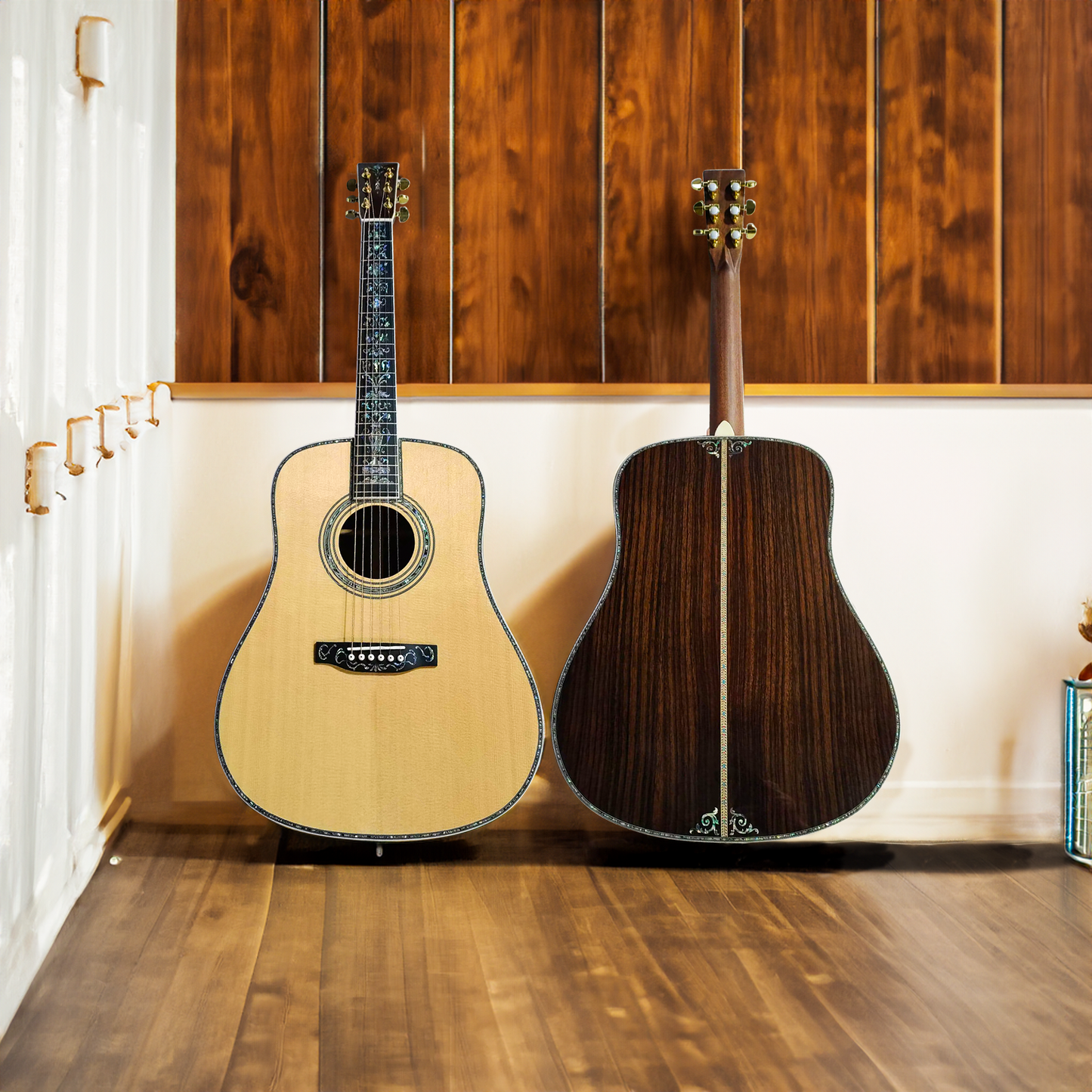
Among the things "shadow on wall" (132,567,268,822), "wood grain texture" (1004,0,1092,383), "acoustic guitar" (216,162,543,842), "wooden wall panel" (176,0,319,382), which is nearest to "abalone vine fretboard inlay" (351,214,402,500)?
"acoustic guitar" (216,162,543,842)

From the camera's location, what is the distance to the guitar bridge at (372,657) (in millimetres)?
1678

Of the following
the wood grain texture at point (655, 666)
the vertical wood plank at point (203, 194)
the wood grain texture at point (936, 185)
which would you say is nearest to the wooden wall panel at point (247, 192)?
the vertical wood plank at point (203, 194)

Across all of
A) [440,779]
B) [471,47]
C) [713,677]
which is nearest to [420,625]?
[440,779]

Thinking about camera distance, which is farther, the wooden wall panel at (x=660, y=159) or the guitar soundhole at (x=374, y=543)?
the wooden wall panel at (x=660, y=159)

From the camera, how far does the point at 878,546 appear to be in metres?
1.97

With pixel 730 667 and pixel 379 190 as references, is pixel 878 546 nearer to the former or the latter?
pixel 730 667

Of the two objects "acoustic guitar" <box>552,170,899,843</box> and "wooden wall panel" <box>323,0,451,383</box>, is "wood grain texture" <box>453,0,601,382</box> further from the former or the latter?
"acoustic guitar" <box>552,170,899,843</box>

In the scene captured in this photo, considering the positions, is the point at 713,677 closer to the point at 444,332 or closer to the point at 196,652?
the point at 444,332

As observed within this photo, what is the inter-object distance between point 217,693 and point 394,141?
3.77 feet

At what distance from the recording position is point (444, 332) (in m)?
1.97

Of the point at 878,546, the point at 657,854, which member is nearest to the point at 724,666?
the point at 657,854

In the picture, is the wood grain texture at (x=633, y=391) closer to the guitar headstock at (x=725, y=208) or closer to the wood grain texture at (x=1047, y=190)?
the wood grain texture at (x=1047, y=190)

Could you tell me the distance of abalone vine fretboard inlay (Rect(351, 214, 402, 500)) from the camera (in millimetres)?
1716

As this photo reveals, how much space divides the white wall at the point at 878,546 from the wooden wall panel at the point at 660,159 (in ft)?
0.50
